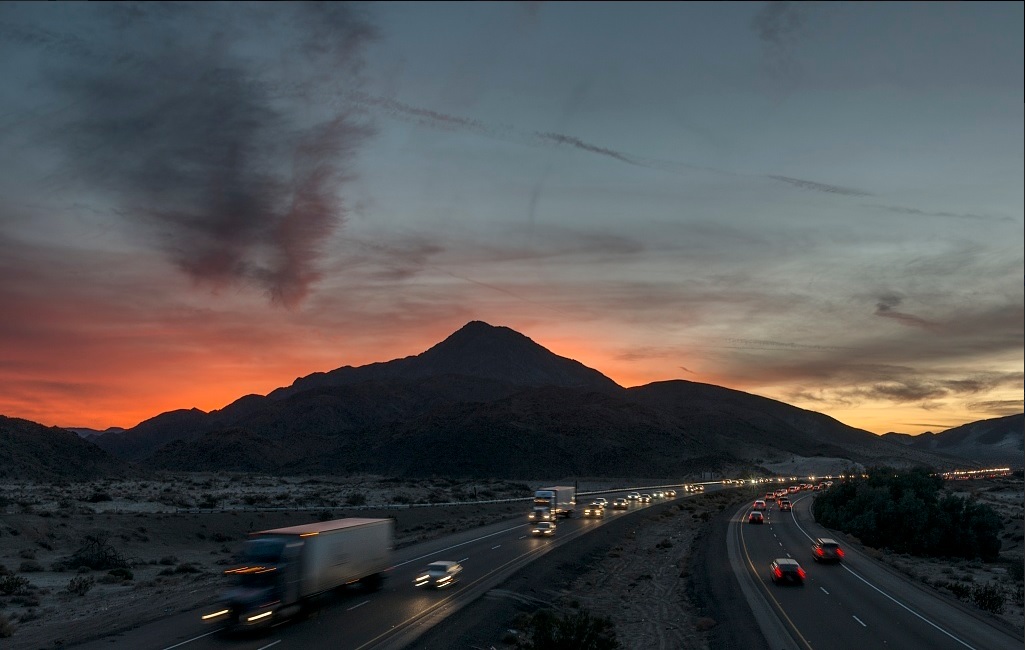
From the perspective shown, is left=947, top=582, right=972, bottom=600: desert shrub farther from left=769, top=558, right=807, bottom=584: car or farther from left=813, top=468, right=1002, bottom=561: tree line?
left=813, top=468, right=1002, bottom=561: tree line

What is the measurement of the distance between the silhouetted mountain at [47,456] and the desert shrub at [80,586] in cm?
9160

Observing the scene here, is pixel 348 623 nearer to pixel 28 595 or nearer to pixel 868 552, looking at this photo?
pixel 28 595

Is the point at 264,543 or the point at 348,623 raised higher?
the point at 264,543

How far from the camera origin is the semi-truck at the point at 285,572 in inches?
962

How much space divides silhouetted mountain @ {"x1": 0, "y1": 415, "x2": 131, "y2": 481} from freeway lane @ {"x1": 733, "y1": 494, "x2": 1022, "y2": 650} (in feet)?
375

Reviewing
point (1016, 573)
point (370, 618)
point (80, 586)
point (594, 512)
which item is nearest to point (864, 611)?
point (370, 618)

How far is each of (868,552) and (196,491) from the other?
257ft

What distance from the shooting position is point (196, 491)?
93.6 meters

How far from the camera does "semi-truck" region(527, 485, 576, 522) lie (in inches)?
2426

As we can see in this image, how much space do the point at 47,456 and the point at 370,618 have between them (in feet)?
427

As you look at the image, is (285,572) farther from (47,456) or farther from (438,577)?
(47,456)

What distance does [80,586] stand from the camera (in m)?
34.8

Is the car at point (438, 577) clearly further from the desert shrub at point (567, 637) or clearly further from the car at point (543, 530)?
the car at point (543, 530)

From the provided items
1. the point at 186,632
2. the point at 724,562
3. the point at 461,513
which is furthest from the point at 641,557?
the point at 186,632
